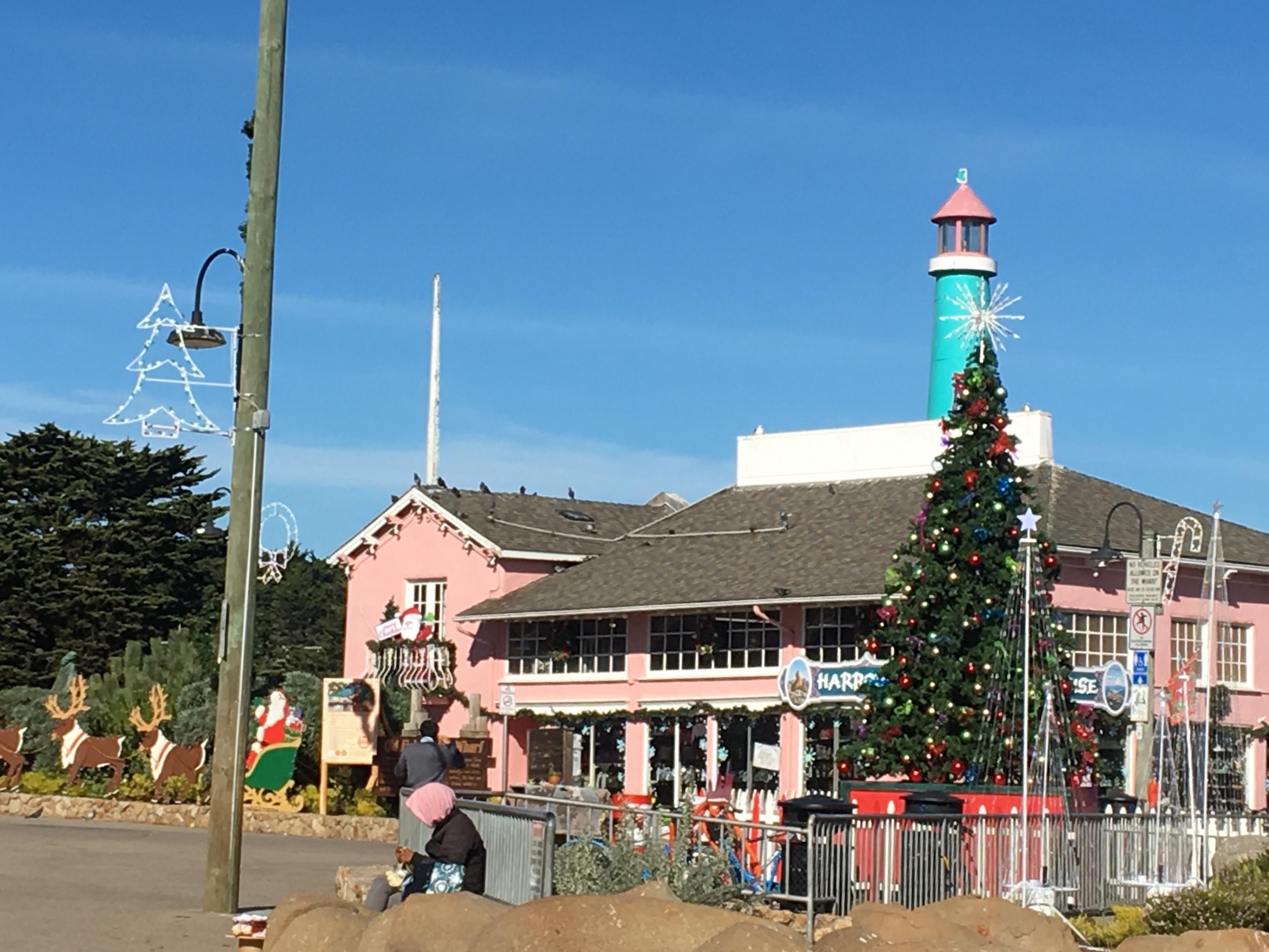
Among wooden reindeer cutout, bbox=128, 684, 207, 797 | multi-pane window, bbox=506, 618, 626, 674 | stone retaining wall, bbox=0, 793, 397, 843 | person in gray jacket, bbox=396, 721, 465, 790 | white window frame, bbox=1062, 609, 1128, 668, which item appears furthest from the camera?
multi-pane window, bbox=506, 618, 626, 674

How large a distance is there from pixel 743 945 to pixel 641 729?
2872 centimetres

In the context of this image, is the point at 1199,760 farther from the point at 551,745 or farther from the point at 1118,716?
the point at 551,745

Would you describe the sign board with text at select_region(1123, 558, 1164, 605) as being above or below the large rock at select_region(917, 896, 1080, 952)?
above

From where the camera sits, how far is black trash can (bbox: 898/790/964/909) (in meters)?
18.0

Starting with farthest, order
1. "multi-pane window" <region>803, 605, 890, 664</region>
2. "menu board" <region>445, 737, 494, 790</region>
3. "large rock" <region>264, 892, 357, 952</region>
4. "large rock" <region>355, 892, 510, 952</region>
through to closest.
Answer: "menu board" <region>445, 737, 494, 790</region> < "multi-pane window" <region>803, 605, 890, 664</region> < "large rock" <region>264, 892, 357, 952</region> < "large rock" <region>355, 892, 510, 952</region>

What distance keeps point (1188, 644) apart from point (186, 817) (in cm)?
1712

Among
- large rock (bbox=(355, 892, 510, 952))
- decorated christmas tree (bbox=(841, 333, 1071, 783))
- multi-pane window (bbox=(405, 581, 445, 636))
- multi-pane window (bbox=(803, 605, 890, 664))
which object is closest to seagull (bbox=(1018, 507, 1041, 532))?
decorated christmas tree (bbox=(841, 333, 1071, 783))

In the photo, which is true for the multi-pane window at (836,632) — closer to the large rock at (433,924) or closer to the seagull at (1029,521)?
the seagull at (1029,521)

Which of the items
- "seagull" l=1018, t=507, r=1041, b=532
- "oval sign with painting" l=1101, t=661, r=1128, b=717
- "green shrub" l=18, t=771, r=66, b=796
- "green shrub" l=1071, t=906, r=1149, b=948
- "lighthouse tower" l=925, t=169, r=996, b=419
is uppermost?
"lighthouse tower" l=925, t=169, r=996, b=419

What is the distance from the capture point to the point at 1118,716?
109 feet

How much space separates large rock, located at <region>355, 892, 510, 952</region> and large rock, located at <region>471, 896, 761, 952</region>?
29.2 inches

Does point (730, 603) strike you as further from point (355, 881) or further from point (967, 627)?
point (355, 881)

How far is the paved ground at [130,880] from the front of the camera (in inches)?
600

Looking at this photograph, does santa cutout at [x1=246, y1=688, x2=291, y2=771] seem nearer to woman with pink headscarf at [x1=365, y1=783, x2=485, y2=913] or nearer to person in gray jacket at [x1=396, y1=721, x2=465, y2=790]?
person in gray jacket at [x1=396, y1=721, x2=465, y2=790]
